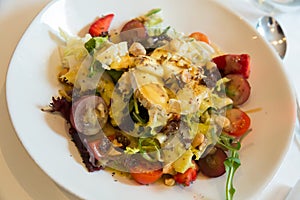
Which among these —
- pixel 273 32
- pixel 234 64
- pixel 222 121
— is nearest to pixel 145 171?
pixel 222 121

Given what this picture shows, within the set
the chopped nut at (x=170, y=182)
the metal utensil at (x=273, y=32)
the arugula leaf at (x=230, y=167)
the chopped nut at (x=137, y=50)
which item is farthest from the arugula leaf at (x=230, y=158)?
the metal utensil at (x=273, y=32)

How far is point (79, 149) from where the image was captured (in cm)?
122

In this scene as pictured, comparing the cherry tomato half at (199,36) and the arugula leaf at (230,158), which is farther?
the cherry tomato half at (199,36)

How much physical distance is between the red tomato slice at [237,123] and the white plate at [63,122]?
0.03 m

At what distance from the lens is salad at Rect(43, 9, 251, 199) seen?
1237 mm

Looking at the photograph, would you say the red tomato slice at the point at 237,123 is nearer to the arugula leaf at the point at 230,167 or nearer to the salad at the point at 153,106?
the salad at the point at 153,106

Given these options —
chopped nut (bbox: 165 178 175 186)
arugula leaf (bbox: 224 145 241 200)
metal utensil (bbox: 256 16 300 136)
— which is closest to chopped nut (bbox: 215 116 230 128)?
arugula leaf (bbox: 224 145 241 200)

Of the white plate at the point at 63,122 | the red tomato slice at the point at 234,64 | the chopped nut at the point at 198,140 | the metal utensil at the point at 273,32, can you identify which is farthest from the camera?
the metal utensil at the point at 273,32

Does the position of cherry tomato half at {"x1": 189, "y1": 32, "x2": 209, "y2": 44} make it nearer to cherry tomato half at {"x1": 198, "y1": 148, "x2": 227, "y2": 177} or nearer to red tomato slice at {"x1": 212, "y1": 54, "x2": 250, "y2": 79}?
red tomato slice at {"x1": 212, "y1": 54, "x2": 250, "y2": 79}

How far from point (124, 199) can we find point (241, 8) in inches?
38.7

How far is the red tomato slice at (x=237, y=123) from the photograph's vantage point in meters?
1.37

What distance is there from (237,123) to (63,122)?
50cm

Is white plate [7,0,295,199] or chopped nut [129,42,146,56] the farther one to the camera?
chopped nut [129,42,146,56]

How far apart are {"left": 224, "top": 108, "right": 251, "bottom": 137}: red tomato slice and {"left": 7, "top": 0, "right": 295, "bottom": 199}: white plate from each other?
3 centimetres
